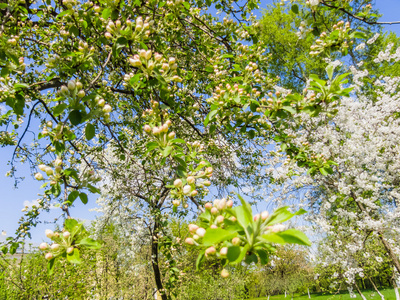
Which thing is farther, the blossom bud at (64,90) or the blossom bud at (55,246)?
the blossom bud at (64,90)

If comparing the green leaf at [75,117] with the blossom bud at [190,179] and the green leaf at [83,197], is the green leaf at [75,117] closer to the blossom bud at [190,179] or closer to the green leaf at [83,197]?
the green leaf at [83,197]

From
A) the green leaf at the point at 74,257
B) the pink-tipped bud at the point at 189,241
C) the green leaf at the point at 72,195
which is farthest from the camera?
the green leaf at the point at 72,195

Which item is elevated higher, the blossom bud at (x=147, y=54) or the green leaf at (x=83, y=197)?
the blossom bud at (x=147, y=54)

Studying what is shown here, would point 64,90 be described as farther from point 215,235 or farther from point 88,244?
point 215,235

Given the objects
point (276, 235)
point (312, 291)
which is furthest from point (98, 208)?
point (312, 291)

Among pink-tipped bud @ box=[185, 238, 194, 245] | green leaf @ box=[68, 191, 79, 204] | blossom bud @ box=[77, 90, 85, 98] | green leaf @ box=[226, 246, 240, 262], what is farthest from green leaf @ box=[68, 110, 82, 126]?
green leaf @ box=[226, 246, 240, 262]

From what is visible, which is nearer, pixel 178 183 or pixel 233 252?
pixel 233 252

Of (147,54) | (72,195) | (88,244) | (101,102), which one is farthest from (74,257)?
(147,54)

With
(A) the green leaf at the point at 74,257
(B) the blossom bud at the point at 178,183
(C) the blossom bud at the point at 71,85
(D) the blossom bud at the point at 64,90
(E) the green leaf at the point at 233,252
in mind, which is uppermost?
(C) the blossom bud at the point at 71,85

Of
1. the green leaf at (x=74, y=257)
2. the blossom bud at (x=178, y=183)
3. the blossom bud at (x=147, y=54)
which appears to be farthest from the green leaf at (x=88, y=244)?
the blossom bud at (x=147, y=54)

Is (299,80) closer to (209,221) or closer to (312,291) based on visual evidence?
(209,221)

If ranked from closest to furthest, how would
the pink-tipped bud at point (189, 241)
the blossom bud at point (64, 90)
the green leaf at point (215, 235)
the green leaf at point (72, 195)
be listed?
the green leaf at point (215, 235) < the pink-tipped bud at point (189, 241) < the blossom bud at point (64, 90) < the green leaf at point (72, 195)

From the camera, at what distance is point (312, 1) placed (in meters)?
1.76

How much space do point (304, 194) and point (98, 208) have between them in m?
9.14
